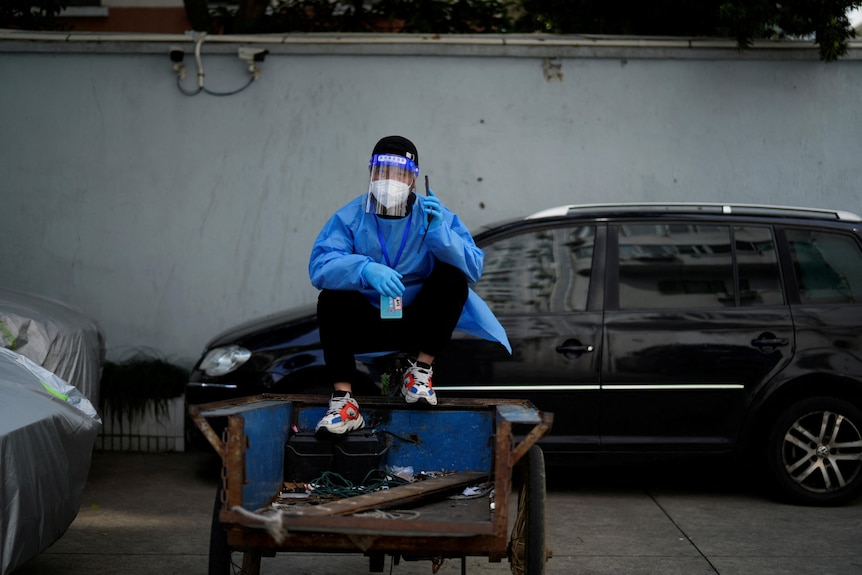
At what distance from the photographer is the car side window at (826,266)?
618 centimetres

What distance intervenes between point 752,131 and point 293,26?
4003mm

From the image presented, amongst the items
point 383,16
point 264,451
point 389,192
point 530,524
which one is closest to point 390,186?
point 389,192

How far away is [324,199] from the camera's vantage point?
315 inches

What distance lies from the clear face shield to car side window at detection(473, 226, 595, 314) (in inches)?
80.0


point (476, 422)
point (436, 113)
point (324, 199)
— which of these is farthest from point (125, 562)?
point (436, 113)

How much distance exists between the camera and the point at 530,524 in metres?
3.70

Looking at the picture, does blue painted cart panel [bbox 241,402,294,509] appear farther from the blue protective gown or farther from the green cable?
the green cable

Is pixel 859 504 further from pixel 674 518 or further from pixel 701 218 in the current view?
pixel 701 218

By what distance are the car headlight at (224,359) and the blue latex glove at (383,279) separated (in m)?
2.37

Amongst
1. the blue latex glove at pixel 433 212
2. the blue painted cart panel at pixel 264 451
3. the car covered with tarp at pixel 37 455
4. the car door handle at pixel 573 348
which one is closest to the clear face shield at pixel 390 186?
the blue latex glove at pixel 433 212

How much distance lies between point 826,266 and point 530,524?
341cm

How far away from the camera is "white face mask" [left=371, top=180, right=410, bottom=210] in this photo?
13.8 feet

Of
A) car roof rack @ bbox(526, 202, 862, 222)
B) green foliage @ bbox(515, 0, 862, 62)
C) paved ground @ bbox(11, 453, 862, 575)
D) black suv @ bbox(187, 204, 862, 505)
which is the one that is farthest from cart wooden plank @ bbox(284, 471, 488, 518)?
green foliage @ bbox(515, 0, 862, 62)

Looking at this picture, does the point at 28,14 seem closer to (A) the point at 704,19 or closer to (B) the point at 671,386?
(A) the point at 704,19
